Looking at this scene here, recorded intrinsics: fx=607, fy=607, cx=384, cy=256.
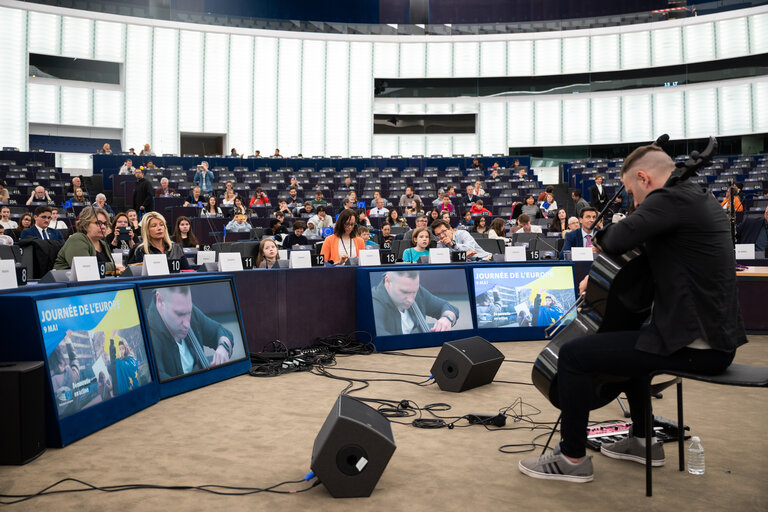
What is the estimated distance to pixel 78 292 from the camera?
3350 millimetres

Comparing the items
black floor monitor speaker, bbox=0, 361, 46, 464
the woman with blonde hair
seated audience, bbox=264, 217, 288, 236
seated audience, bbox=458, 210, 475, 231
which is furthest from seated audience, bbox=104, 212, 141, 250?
seated audience, bbox=458, 210, 475, 231

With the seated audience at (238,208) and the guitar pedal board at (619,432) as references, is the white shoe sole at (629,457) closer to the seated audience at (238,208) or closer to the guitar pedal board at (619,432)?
the guitar pedal board at (619,432)

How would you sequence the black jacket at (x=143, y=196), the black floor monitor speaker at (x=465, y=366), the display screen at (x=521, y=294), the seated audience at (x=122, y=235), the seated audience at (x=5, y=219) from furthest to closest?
the black jacket at (x=143, y=196) → the seated audience at (x=5, y=219) → the seated audience at (x=122, y=235) → the display screen at (x=521, y=294) → the black floor monitor speaker at (x=465, y=366)

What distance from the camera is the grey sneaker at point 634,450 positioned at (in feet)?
9.02

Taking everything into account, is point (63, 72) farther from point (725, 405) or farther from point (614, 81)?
point (725, 405)

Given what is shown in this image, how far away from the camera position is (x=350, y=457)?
8.05ft

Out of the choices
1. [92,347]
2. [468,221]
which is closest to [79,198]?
[468,221]

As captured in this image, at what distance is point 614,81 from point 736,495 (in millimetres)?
22275

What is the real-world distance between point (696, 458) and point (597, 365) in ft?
2.29

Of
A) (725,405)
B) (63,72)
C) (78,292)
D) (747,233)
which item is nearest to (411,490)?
(78,292)

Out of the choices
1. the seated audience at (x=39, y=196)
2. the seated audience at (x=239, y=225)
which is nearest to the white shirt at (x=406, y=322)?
the seated audience at (x=239, y=225)

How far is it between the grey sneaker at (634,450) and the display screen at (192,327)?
110 inches

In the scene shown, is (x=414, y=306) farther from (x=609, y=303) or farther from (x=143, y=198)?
(x=143, y=198)

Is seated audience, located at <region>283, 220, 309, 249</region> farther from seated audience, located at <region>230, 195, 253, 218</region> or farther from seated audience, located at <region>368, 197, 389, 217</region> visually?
seated audience, located at <region>368, 197, 389, 217</region>
